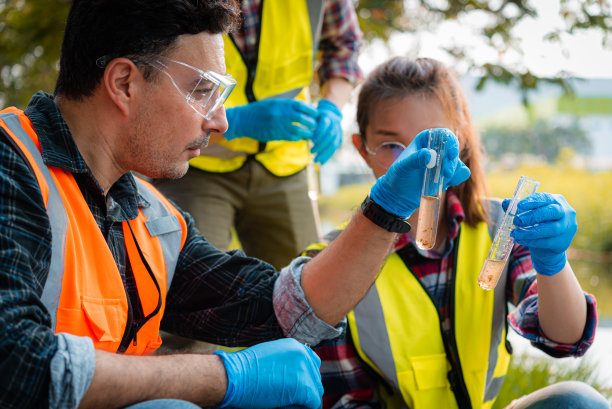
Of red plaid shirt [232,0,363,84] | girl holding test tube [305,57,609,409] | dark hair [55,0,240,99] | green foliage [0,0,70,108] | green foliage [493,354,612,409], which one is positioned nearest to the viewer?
dark hair [55,0,240,99]

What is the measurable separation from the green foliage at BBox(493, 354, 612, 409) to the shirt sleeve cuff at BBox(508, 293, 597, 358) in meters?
1.18

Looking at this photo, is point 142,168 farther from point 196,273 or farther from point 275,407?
point 275,407

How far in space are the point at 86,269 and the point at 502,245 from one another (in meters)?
0.97

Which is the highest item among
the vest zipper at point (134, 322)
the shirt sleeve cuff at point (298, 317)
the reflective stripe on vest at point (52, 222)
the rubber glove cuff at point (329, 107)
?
the reflective stripe on vest at point (52, 222)

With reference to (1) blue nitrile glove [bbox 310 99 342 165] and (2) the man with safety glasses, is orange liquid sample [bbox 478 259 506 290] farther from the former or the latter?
(1) blue nitrile glove [bbox 310 99 342 165]

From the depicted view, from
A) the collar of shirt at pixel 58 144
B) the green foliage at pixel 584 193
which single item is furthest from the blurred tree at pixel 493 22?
the green foliage at pixel 584 193

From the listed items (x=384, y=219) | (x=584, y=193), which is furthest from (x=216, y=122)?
(x=584, y=193)

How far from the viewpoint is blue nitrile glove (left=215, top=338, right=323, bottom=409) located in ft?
4.32

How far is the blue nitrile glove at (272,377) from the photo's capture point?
4.32 feet

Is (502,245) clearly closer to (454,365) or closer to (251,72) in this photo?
(454,365)

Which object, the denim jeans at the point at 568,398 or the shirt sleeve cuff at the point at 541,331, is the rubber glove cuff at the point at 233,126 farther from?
the denim jeans at the point at 568,398

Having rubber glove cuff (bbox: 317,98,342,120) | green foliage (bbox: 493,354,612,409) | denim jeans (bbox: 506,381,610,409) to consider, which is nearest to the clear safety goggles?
rubber glove cuff (bbox: 317,98,342,120)

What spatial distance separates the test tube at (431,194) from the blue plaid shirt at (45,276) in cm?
36

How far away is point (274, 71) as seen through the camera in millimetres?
2422
